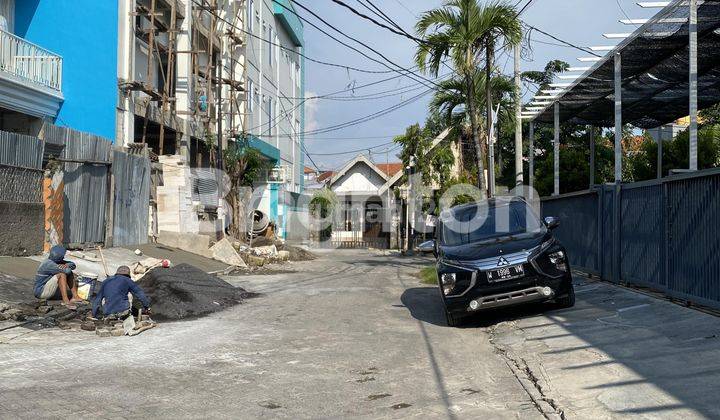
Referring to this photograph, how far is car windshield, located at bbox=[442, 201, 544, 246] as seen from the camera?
1168 cm

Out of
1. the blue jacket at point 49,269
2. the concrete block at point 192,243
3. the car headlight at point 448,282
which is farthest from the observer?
the concrete block at point 192,243

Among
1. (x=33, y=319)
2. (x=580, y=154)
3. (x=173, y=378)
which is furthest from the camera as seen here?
(x=580, y=154)

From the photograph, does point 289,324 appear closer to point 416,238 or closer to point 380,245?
point 416,238

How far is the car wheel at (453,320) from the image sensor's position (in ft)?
34.7

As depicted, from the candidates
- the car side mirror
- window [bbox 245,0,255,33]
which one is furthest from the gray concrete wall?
window [bbox 245,0,255,33]

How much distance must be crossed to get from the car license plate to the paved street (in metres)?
0.77

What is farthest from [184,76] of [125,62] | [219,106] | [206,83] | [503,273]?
[503,273]

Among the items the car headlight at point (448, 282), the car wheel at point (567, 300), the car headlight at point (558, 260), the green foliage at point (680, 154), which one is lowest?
the car wheel at point (567, 300)

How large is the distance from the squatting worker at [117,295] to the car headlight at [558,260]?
20.8ft

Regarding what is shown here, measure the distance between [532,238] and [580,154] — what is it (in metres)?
20.3

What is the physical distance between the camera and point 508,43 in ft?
60.7

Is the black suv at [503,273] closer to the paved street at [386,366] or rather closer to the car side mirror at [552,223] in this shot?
the car side mirror at [552,223]

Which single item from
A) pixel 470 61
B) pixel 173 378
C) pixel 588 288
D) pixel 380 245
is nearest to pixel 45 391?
pixel 173 378

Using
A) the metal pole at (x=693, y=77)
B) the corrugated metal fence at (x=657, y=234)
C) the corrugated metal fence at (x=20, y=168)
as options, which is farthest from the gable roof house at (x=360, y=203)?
the metal pole at (x=693, y=77)
